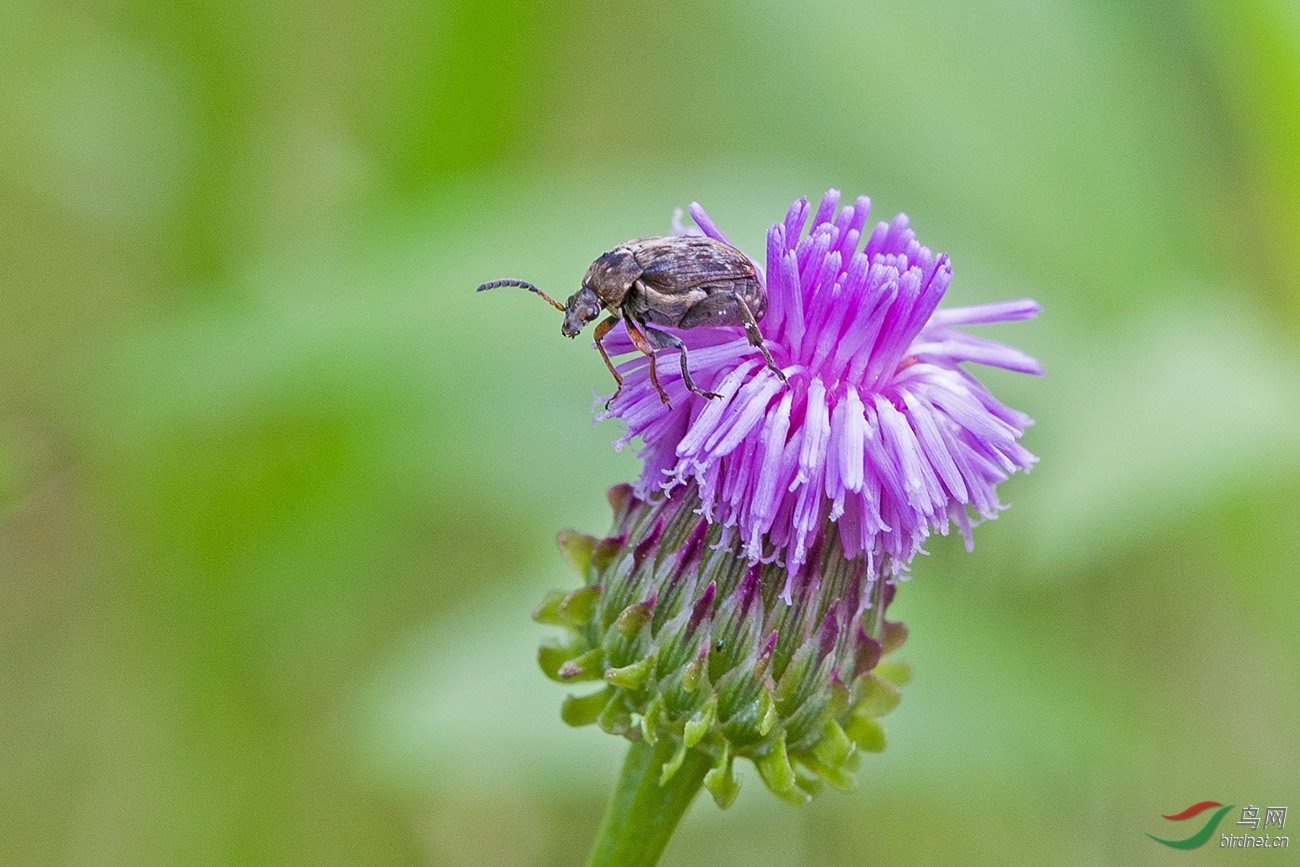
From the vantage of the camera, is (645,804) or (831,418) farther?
(645,804)

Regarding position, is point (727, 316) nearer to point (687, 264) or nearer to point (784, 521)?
point (687, 264)

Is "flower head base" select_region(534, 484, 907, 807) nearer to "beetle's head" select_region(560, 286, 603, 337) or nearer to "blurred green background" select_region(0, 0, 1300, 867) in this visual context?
"beetle's head" select_region(560, 286, 603, 337)

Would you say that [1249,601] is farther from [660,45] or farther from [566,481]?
[660,45]

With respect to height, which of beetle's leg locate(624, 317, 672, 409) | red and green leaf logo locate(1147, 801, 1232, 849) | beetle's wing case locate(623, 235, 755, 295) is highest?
beetle's wing case locate(623, 235, 755, 295)

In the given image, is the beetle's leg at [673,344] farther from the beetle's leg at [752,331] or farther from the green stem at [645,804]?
the green stem at [645,804]

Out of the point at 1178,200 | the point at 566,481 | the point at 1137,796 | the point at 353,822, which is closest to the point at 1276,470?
the point at 1178,200

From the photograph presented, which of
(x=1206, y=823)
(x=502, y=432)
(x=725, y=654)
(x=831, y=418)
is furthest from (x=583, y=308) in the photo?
(x=1206, y=823)

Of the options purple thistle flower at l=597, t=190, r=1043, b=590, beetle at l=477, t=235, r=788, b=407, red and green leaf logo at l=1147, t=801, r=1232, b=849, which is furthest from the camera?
red and green leaf logo at l=1147, t=801, r=1232, b=849

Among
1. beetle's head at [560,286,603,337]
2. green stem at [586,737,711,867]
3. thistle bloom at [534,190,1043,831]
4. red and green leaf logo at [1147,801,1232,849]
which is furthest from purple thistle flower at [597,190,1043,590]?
red and green leaf logo at [1147,801,1232,849]
